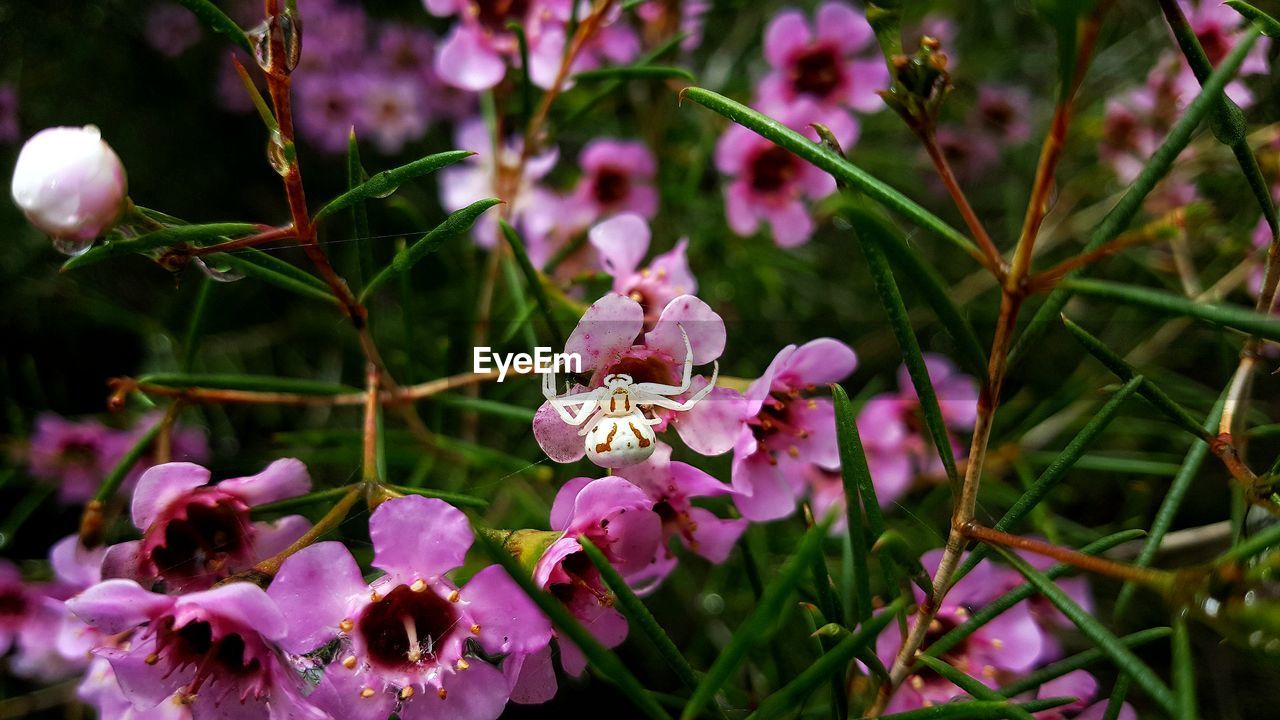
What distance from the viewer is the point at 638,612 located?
45 cm

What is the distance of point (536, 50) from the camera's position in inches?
37.5

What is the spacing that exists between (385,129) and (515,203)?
2.35ft

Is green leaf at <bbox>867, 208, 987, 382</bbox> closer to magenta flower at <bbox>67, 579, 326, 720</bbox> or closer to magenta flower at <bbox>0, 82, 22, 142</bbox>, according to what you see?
Result: magenta flower at <bbox>67, 579, 326, 720</bbox>

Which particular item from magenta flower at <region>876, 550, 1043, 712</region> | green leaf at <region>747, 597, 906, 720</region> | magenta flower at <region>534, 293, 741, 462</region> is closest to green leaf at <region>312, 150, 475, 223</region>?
magenta flower at <region>534, 293, 741, 462</region>

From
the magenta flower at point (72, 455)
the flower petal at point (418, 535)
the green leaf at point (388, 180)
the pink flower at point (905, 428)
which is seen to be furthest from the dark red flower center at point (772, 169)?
the magenta flower at point (72, 455)

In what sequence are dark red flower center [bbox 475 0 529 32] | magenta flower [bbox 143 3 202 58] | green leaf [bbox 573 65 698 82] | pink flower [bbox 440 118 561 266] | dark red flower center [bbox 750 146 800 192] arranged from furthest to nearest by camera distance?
magenta flower [bbox 143 3 202 58] → dark red flower center [bbox 750 146 800 192] → pink flower [bbox 440 118 561 266] → dark red flower center [bbox 475 0 529 32] → green leaf [bbox 573 65 698 82]

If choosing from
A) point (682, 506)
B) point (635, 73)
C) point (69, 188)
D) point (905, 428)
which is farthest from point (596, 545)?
point (905, 428)

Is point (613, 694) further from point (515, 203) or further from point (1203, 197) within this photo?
point (1203, 197)

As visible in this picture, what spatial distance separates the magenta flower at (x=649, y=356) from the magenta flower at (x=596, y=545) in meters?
0.04

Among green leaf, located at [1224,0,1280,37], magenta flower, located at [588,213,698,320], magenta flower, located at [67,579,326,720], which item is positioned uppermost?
green leaf, located at [1224,0,1280,37]

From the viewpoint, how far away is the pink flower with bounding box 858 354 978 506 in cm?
100

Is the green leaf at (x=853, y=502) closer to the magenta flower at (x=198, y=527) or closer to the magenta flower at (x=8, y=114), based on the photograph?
the magenta flower at (x=198, y=527)

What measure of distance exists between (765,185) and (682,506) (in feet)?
2.36

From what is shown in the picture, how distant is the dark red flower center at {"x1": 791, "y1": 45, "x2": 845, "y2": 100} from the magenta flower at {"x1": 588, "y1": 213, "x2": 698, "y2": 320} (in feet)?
1.84
